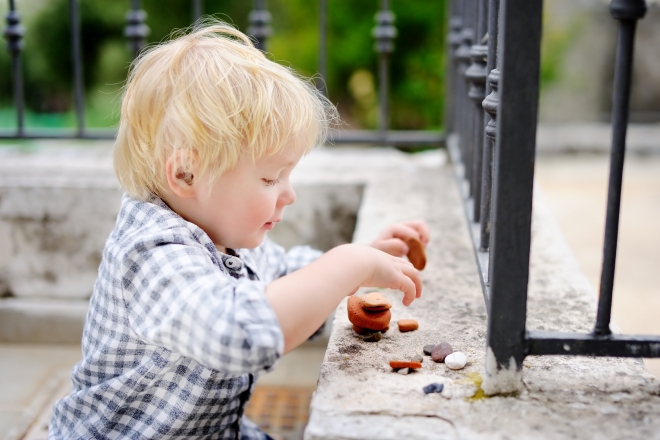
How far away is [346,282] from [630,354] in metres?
0.43

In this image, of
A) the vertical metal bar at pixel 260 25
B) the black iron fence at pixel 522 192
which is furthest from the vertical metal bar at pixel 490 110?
the vertical metal bar at pixel 260 25

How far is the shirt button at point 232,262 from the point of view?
4.15 ft

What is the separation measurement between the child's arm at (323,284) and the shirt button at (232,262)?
0.19 m

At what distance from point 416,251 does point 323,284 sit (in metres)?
0.51

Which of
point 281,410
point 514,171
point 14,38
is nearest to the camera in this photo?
point 514,171

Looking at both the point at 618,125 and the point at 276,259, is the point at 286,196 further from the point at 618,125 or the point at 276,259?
the point at 618,125

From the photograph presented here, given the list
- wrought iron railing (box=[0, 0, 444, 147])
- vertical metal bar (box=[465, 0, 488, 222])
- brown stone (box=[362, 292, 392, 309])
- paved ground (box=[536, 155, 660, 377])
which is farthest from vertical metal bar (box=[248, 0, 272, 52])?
paved ground (box=[536, 155, 660, 377])

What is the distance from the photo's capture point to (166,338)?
103 centimetres

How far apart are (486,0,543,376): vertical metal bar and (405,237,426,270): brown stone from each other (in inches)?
22.7

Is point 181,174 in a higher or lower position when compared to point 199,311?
higher

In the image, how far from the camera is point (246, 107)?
1.16 meters

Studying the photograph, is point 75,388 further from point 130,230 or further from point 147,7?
point 147,7

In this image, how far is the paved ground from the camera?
2.87m

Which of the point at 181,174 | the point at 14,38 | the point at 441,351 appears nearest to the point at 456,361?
the point at 441,351
